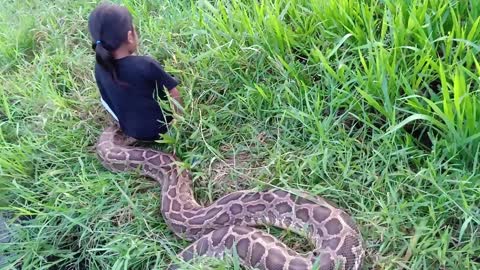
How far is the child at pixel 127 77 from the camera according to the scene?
3.41 m

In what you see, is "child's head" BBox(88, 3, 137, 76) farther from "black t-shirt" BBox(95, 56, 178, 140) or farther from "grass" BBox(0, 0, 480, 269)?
"grass" BBox(0, 0, 480, 269)

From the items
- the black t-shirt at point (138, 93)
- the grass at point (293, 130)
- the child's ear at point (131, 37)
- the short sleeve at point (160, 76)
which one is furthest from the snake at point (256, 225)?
the child's ear at point (131, 37)

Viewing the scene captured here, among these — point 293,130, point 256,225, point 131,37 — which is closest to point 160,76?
point 131,37

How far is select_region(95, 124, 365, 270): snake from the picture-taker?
2.88m

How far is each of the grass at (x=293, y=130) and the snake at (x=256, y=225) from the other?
0.08 meters

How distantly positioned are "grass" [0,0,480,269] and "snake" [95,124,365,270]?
8 centimetres

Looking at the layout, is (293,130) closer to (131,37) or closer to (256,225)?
(256,225)

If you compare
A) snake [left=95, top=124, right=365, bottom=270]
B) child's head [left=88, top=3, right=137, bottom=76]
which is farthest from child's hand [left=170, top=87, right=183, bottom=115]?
child's head [left=88, top=3, right=137, bottom=76]

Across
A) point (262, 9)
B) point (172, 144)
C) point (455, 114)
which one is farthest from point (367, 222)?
point (262, 9)

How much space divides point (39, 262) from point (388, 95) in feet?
7.34

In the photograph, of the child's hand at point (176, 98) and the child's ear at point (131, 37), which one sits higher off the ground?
the child's ear at point (131, 37)

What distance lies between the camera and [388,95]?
3135 millimetres

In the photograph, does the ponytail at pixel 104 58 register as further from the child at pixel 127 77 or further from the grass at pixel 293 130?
the grass at pixel 293 130

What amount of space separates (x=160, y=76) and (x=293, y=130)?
89 cm
